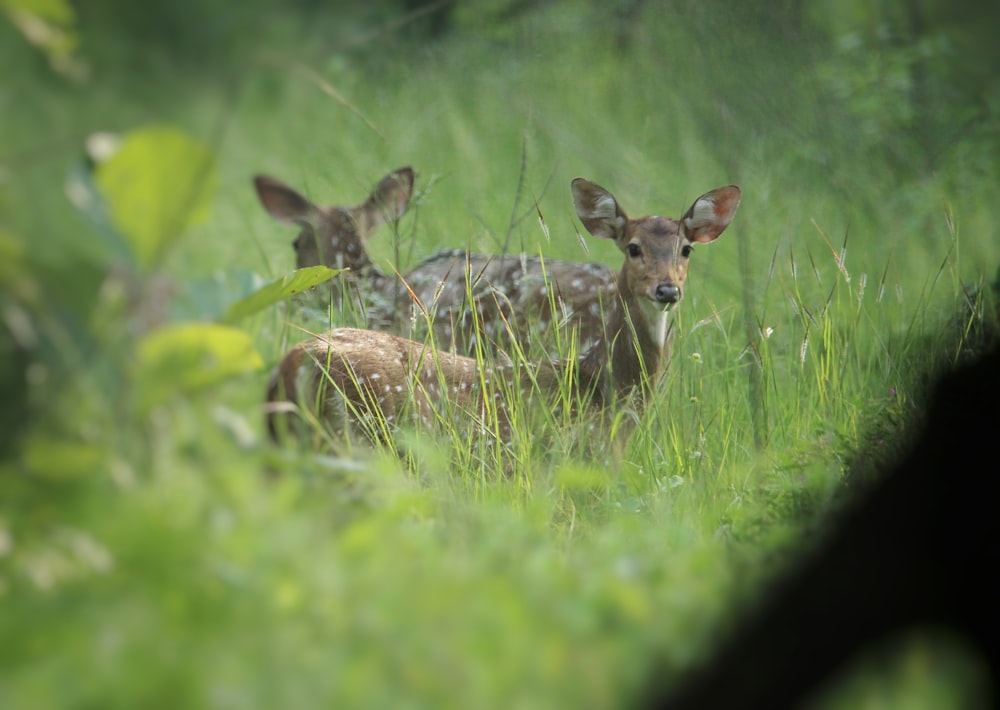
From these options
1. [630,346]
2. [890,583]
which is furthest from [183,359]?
[630,346]

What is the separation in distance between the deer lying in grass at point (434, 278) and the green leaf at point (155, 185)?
2.84 m

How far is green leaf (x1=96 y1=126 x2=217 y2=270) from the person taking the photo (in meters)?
2.08

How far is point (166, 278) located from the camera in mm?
2223

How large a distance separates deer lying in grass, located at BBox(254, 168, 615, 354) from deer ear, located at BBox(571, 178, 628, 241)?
227 mm

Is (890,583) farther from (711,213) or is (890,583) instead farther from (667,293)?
(711,213)

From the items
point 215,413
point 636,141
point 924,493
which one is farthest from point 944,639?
point 636,141

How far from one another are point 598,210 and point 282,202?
1.42m

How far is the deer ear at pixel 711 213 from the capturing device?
197 inches

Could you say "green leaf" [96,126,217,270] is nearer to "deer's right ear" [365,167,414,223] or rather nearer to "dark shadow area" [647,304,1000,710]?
"dark shadow area" [647,304,1000,710]

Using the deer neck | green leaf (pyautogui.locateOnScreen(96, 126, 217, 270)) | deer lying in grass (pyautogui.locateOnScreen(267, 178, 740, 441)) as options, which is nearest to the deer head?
deer lying in grass (pyautogui.locateOnScreen(267, 178, 740, 441))

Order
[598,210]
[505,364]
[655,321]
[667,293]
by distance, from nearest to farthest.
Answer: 1. [505,364]
2. [667,293]
3. [655,321]
4. [598,210]

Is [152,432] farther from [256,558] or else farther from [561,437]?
[561,437]

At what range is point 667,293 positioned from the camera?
185 inches

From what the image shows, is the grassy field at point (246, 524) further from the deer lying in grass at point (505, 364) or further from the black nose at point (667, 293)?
the black nose at point (667, 293)
